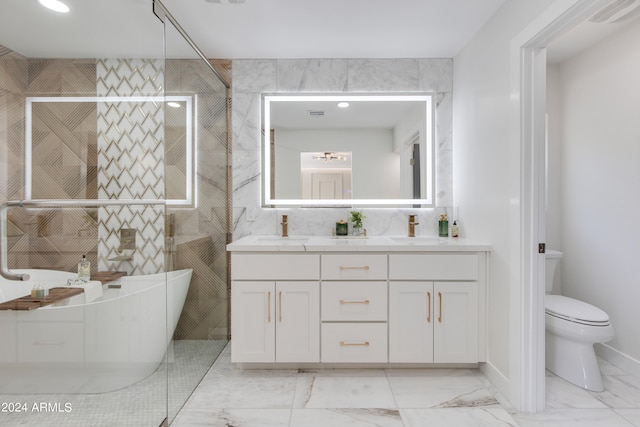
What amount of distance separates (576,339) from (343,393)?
1472mm

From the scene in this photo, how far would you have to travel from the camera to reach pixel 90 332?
129 cm

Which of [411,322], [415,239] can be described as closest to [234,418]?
[411,322]

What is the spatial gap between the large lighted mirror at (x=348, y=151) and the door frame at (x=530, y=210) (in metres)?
1.00

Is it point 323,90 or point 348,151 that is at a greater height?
point 323,90

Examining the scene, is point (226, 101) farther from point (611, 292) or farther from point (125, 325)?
point (611, 292)

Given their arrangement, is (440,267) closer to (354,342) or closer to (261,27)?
(354,342)

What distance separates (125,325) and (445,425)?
1642mm

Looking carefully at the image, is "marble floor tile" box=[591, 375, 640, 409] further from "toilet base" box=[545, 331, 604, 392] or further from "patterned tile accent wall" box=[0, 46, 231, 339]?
"patterned tile accent wall" box=[0, 46, 231, 339]

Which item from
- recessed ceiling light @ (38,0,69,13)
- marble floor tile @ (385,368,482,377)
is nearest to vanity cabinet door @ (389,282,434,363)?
marble floor tile @ (385,368,482,377)

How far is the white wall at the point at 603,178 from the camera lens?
230 cm

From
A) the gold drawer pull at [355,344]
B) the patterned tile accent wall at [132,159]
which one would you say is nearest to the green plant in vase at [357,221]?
the gold drawer pull at [355,344]

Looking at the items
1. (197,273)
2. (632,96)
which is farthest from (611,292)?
(197,273)

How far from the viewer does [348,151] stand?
9.39ft

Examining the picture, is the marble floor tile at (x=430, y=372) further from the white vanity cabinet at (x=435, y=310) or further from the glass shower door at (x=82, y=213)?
the glass shower door at (x=82, y=213)
